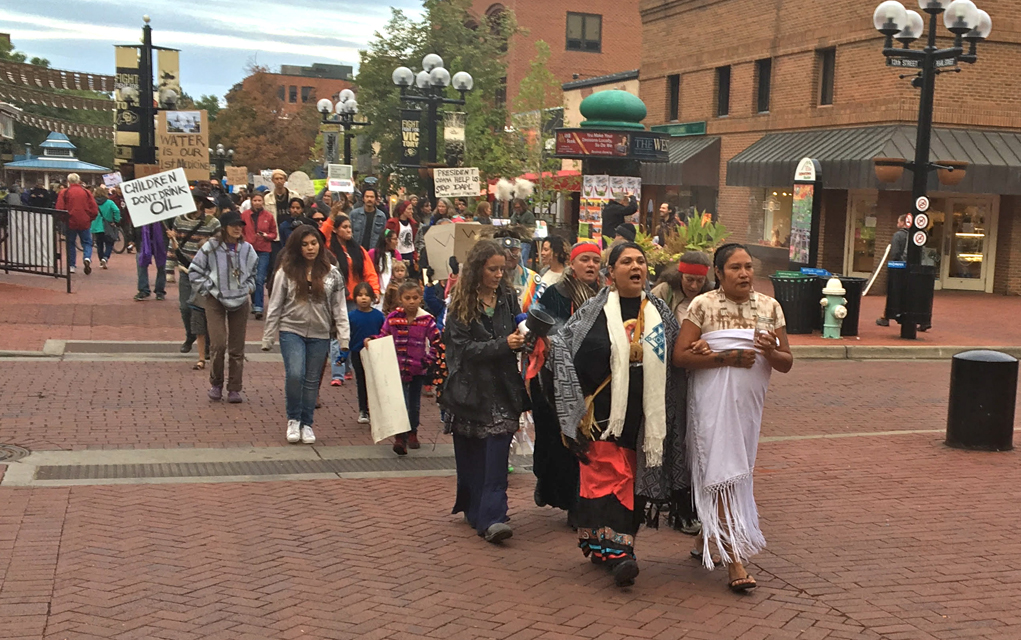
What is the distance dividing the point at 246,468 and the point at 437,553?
97.7 inches

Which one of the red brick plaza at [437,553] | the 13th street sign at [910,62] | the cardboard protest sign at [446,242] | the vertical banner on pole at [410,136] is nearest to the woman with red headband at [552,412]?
the red brick plaza at [437,553]

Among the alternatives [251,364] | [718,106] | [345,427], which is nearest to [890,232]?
[718,106]

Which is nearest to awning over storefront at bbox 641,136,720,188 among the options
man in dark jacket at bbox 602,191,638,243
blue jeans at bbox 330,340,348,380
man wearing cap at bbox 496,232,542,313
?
man in dark jacket at bbox 602,191,638,243

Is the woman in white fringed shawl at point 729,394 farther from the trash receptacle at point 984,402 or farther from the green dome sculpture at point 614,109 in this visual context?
the green dome sculpture at point 614,109

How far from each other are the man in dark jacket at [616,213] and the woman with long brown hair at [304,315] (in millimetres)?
9183

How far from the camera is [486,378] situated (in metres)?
6.55

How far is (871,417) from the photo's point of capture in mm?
11125

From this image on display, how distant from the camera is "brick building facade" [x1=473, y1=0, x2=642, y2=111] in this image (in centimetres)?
6175

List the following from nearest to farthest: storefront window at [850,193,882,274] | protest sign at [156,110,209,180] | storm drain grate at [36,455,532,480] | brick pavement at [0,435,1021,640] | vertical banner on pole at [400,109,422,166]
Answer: brick pavement at [0,435,1021,640], storm drain grate at [36,455,532,480], protest sign at [156,110,209,180], vertical banner on pole at [400,109,422,166], storefront window at [850,193,882,274]

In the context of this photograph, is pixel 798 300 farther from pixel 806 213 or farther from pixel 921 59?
pixel 806 213

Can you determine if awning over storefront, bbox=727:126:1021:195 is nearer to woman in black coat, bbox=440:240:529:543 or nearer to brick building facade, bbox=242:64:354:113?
woman in black coat, bbox=440:240:529:543

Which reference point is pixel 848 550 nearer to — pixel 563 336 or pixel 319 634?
pixel 563 336

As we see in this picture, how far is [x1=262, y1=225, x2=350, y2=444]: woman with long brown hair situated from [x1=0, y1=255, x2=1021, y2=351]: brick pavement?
5568 mm

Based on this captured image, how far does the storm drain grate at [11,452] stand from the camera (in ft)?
26.8
